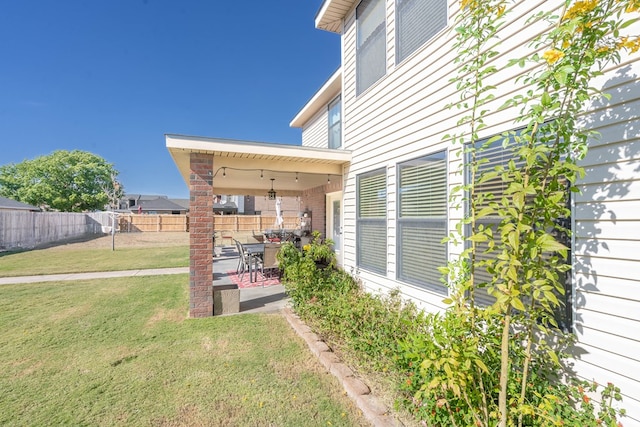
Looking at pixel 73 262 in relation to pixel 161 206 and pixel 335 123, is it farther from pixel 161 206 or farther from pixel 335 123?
pixel 161 206

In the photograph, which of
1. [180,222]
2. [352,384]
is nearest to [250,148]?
[352,384]

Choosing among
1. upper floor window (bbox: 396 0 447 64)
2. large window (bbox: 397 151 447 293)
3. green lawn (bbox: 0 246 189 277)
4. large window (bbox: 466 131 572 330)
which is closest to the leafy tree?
green lawn (bbox: 0 246 189 277)

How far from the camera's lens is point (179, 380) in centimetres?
316

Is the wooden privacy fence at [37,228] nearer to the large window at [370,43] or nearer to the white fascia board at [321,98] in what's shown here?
the white fascia board at [321,98]

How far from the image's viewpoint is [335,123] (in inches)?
302

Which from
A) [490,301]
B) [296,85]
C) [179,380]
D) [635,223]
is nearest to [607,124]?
[635,223]

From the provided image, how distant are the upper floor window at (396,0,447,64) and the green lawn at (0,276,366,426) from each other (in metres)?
4.62

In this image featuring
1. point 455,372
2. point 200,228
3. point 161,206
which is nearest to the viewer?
point 455,372

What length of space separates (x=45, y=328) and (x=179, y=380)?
3.28m

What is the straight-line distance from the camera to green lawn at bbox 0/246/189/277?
951cm

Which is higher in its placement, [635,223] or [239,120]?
[239,120]

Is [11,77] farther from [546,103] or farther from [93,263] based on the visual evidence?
[546,103]

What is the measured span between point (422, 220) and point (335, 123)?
182 inches

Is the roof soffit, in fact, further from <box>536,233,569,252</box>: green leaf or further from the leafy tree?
the leafy tree
